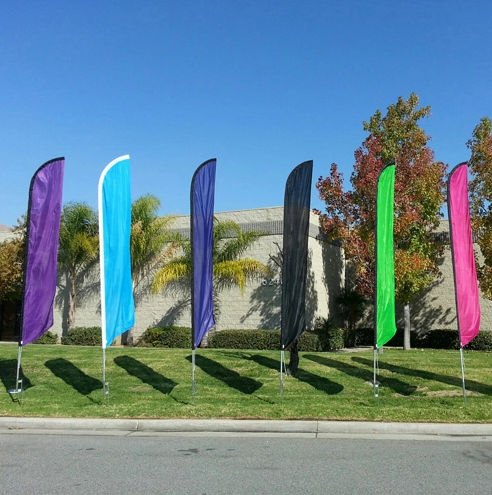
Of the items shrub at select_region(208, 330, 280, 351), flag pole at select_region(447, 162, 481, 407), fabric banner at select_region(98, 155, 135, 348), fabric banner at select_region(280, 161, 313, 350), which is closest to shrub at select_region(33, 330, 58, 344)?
shrub at select_region(208, 330, 280, 351)

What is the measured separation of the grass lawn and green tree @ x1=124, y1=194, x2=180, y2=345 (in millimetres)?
7589

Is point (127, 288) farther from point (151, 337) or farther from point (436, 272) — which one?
point (436, 272)

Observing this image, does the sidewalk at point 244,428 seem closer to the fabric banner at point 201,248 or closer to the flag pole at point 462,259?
the fabric banner at point 201,248

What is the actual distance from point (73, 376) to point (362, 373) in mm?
6863

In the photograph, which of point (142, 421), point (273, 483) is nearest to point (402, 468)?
point (273, 483)

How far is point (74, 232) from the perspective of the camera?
79.8 ft

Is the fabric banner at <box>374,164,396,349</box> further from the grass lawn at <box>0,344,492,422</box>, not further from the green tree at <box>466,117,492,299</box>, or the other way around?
the green tree at <box>466,117,492,299</box>

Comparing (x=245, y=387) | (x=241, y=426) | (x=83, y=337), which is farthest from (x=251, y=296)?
(x=241, y=426)

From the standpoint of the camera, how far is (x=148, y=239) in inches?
928

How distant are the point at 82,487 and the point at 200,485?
1221 mm

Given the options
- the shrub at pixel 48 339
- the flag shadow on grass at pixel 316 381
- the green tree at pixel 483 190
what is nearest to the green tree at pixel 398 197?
the green tree at pixel 483 190

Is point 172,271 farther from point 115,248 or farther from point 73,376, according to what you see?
point 115,248

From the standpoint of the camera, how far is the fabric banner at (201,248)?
10.3 meters

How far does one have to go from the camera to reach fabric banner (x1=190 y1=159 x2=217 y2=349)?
10.3 metres
